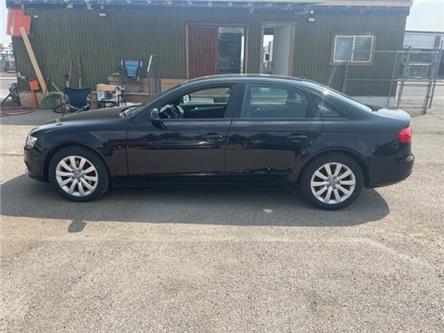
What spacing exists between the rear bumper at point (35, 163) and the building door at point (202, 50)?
8342 mm

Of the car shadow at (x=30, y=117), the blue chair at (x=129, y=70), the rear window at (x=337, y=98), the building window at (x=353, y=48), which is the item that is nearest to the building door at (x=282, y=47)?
the building window at (x=353, y=48)

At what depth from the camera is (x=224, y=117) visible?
4008mm

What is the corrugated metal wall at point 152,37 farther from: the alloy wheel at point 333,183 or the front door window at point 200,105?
the alloy wheel at point 333,183

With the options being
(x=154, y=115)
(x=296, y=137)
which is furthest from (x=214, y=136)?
(x=296, y=137)

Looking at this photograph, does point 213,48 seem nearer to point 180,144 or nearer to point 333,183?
point 180,144

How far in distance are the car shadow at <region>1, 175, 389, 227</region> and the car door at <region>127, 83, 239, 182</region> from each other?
27cm

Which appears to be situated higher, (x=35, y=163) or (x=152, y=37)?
(x=152, y=37)

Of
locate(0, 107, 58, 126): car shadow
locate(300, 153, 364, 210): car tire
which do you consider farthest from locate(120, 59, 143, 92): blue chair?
locate(300, 153, 364, 210): car tire

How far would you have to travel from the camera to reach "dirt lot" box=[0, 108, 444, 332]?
92.3 inches

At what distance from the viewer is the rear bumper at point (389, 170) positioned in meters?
3.94

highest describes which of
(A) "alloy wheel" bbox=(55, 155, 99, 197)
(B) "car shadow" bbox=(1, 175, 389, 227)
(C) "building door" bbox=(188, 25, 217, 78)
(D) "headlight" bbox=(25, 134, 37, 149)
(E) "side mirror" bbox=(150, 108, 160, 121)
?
(C) "building door" bbox=(188, 25, 217, 78)

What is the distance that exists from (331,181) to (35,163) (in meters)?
3.54

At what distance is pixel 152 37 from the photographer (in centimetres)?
1139

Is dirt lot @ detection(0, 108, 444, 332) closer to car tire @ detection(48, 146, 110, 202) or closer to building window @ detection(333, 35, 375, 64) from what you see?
car tire @ detection(48, 146, 110, 202)
